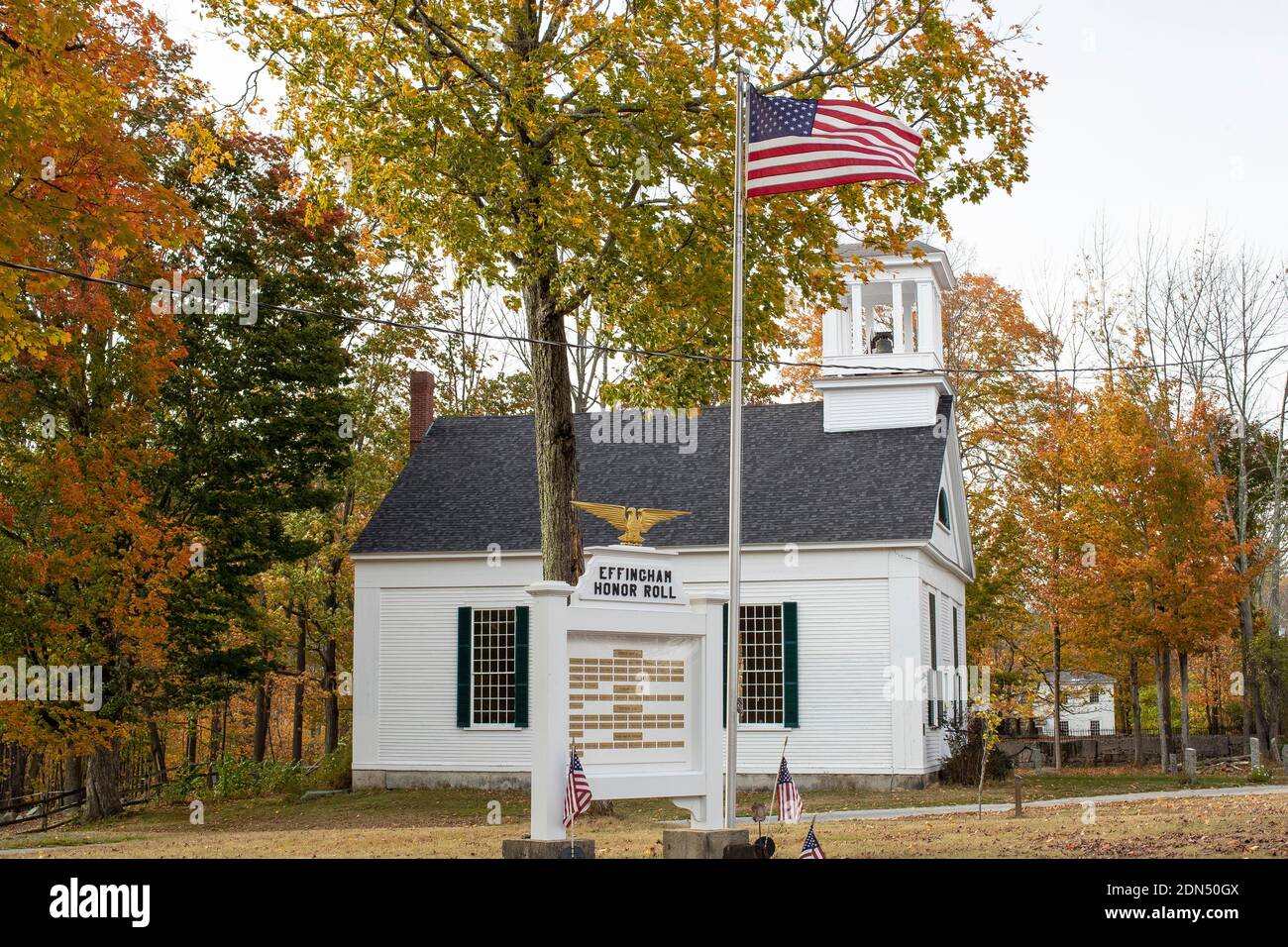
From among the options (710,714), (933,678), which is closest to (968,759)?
(933,678)

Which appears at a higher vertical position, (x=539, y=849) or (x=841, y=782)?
(x=539, y=849)

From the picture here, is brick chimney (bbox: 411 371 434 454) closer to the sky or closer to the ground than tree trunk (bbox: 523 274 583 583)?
closer to the sky

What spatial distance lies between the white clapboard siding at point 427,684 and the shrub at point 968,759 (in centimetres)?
780

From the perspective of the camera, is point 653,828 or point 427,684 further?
point 427,684

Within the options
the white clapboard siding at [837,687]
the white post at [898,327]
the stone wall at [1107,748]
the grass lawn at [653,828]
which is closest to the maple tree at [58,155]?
the grass lawn at [653,828]

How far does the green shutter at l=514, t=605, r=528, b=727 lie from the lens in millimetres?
25828

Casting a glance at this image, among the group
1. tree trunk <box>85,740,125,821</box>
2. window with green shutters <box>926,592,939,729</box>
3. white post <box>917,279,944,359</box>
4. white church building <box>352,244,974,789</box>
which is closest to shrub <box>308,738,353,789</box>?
white church building <box>352,244,974,789</box>

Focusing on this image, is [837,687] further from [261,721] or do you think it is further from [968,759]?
[261,721]

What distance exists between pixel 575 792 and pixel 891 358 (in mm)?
17997

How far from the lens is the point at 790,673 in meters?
25.0

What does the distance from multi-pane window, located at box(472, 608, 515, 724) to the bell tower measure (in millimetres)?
7630

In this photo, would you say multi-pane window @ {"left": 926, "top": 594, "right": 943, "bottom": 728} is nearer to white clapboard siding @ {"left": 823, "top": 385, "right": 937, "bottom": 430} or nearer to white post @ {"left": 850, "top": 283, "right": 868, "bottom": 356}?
white clapboard siding @ {"left": 823, "top": 385, "right": 937, "bottom": 430}
